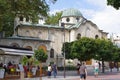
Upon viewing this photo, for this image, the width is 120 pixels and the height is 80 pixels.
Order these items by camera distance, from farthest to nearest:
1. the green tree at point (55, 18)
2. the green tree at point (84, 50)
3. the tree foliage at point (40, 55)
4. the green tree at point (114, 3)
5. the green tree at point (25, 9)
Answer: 1. the green tree at point (55, 18)
2. the tree foliage at point (40, 55)
3. the green tree at point (84, 50)
4. the green tree at point (25, 9)
5. the green tree at point (114, 3)

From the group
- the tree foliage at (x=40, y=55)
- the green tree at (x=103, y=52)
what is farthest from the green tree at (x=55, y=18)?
the green tree at (x=103, y=52)

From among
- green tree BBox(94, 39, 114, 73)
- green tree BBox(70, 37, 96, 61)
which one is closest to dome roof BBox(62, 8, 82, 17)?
green tree BBox(94, 39, 114, 73)

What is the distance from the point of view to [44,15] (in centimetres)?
3500

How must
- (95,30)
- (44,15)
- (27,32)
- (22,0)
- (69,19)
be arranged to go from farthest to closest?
(69,19)
(95,30)
(27,32)
(44,15)
(22,0)

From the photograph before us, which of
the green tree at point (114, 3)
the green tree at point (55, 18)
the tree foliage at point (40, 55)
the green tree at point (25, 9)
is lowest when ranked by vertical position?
the tree foliage at point (40, 55)

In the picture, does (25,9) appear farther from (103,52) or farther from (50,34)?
(50,34)

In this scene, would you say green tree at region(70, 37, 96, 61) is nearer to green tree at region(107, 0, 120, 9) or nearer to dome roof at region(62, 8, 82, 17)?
dome roof at region(62, 8, 82, 17)

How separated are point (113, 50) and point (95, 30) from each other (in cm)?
2034

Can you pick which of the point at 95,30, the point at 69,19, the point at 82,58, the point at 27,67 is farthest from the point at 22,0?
the point at 69,19

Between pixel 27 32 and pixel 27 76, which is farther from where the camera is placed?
pixel 27 32

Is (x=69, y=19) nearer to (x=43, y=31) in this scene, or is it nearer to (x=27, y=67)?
(x=43, y=31)

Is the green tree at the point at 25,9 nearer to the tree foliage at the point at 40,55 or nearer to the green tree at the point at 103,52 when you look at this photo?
the green tree at the point at 103,52

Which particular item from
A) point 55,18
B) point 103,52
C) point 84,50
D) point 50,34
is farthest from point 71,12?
point 84,50

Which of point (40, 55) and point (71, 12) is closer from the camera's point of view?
point (40, 55)
